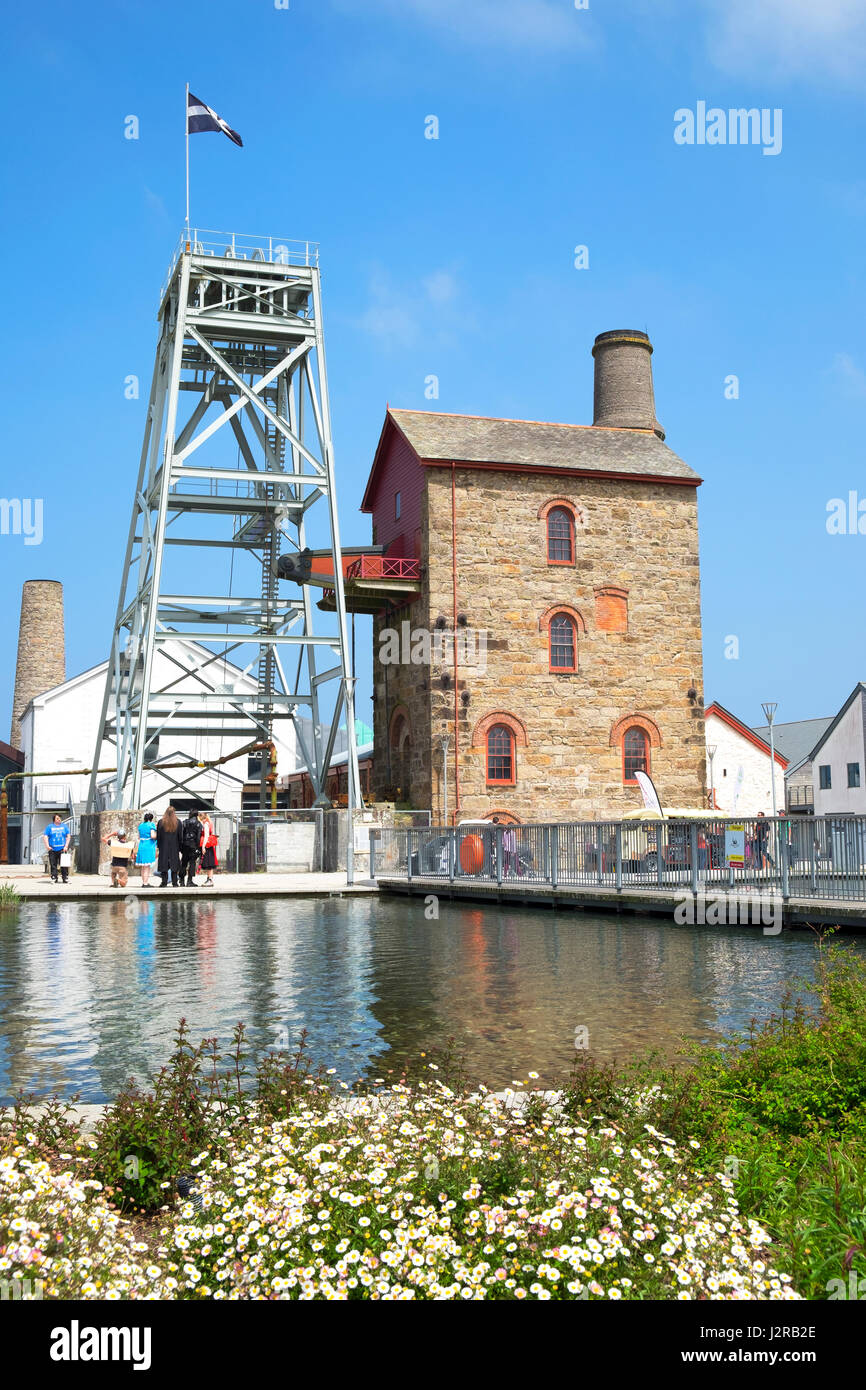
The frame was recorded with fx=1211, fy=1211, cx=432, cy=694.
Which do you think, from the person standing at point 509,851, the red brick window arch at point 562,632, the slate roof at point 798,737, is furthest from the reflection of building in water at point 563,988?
the slate roof at point 798,737

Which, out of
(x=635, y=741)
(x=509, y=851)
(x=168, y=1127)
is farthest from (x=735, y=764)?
(x=168, y=1127)

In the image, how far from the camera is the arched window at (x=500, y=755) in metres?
35.1

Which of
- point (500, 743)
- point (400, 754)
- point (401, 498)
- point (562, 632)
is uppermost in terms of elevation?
point (401, 498)

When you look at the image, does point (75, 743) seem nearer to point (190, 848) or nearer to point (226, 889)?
point (190, 848)

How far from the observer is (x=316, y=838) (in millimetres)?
33344

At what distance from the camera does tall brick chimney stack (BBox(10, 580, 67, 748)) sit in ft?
195

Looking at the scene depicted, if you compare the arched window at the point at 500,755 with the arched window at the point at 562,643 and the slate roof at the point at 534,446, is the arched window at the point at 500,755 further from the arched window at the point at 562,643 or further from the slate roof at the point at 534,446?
the slate roof at the point at 534,446

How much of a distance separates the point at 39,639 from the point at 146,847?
1292 inches

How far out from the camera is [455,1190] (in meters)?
4.27

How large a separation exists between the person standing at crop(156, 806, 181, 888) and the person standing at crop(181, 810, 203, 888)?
229 mm

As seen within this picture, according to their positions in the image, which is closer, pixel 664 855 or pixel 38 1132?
pixel 38 1132

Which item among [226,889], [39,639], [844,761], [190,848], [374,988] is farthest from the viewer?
[844,761]

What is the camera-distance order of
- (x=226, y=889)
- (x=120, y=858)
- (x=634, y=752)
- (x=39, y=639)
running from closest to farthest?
(x=226, y=889) < (x=120, y=858) < (x=634, y=752) < (x=39, y=639)

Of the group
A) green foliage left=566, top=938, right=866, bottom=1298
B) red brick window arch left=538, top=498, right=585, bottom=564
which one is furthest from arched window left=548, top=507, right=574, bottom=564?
green foliage left=566, top=938, right=866, bottom=1298
